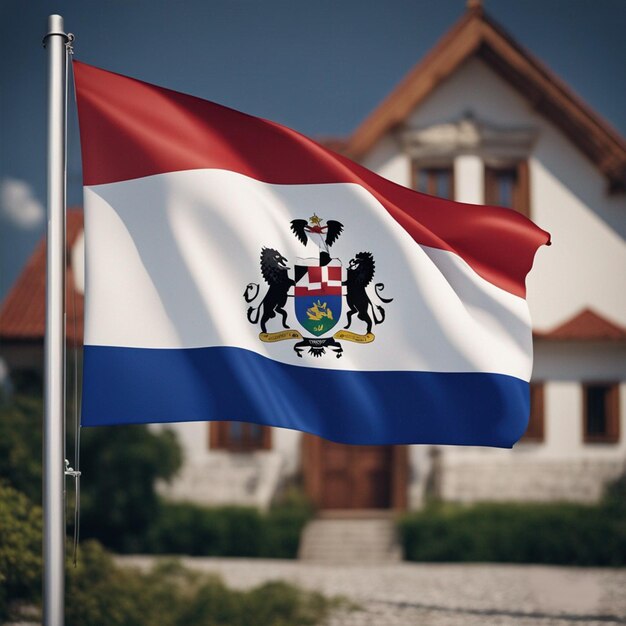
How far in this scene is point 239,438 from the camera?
66.5 ft

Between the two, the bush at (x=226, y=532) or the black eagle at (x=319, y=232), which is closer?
the black eagle at (x=319, y=232)

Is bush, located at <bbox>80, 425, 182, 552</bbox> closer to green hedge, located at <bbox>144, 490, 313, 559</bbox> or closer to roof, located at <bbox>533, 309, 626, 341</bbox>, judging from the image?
green hedge, located at <bbox>144, 490, 313, 559</bbox>

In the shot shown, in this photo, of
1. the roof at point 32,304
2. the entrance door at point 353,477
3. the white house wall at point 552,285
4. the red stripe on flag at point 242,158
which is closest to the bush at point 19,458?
the roof at point 32,304

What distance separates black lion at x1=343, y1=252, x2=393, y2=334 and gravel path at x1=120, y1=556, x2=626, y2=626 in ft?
25.8

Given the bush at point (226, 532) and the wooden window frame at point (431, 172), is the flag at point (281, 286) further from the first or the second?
the wooden window frame at point (431, 172)

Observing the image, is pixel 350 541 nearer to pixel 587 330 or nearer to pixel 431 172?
pixel 587 330

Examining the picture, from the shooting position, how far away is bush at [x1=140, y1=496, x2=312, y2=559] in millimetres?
18156

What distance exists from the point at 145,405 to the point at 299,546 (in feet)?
45.9

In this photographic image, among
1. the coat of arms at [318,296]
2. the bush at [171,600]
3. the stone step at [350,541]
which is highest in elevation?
the coat of arms at [318,296]

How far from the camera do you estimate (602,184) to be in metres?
20.4

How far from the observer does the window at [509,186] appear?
798 inches

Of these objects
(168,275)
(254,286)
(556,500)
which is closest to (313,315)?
(254,286)

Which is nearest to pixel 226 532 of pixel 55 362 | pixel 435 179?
pixel 435 179

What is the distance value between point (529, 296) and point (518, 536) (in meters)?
5.21
